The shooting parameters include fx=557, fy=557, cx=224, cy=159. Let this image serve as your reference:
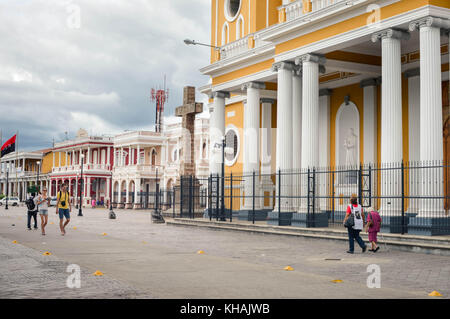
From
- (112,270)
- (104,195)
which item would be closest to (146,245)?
(112,270)

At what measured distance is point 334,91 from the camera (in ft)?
80.5

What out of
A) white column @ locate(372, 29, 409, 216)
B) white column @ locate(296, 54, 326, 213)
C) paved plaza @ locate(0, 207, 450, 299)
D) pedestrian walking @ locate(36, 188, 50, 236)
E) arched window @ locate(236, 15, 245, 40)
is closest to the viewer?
paved plaza @ locate(0, 207, 450, 299)

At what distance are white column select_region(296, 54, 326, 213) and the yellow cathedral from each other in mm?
37

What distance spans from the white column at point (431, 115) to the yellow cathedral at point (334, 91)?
0.03 m

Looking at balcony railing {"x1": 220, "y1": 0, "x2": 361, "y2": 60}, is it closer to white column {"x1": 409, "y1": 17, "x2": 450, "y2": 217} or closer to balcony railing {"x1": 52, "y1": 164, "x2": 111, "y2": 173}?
white column {"x1": 409, "y1": 17, "x2": 450, "y2": 217}

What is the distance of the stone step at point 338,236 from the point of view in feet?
44.1

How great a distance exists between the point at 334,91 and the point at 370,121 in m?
2.83

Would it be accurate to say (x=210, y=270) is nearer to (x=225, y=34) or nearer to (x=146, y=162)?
(x=225, y=34)

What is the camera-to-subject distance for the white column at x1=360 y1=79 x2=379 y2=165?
22.2 m

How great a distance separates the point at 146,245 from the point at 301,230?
18.7ft

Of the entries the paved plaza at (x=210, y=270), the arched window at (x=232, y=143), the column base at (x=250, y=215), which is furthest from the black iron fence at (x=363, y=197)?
the arched window at (x=232, y=143)

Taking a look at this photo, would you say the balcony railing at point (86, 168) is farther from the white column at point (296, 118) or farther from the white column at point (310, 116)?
the white column at point (310, 116)

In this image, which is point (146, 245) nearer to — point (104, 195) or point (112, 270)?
point (112, 270)

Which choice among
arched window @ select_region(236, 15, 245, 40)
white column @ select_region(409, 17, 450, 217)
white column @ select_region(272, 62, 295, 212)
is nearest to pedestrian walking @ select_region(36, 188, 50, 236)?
white column @ select_region(272, 62, 295, 212)
